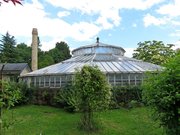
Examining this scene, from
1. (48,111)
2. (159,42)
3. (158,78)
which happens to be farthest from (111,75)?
(159,42)

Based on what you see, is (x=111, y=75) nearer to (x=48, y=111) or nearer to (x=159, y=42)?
(x=48, y=111)

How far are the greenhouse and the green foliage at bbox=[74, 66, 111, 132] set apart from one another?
688 centimetres

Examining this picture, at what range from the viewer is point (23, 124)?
16.7 m

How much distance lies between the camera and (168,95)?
917cm

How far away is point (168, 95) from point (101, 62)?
18.1m

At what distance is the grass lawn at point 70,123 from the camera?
15.0 metres

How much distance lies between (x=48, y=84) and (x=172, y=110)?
56.3 ft

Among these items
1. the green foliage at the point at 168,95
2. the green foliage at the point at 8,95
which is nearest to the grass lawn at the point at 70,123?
the green foliage at the point at 168,95

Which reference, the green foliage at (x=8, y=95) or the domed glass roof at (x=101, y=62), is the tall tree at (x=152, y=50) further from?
the green foliage at (x=8, y=95)

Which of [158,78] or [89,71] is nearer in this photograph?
[158,78]

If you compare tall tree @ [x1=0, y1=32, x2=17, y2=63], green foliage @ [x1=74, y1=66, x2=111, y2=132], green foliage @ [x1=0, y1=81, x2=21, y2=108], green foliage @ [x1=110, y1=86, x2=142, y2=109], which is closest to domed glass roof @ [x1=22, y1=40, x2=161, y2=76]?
green foliage @ [x1=110, y1=86, x2=142, y2=109]

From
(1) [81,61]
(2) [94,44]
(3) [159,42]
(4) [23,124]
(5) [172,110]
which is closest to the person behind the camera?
(5) [172,110]

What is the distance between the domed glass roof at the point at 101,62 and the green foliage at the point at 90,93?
6.88 meters

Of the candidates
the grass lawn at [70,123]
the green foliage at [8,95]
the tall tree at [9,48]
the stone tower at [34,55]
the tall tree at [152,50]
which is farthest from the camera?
the tall tree at [9,48]
